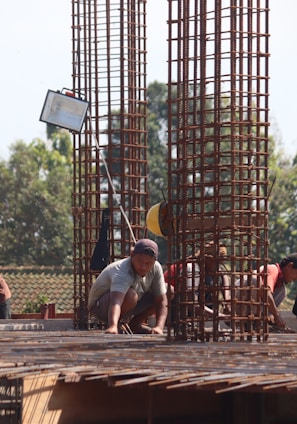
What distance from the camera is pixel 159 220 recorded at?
1477 cm

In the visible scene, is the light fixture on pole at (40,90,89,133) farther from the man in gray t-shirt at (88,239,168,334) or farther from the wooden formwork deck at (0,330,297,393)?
the wooden formwork deck at (0,330,297,393)

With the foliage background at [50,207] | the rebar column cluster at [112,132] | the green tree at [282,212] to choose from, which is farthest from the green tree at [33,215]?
the rebar column cluster at [112,132]

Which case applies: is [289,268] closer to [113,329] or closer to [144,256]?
[144,256]

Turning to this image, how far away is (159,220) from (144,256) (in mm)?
1250

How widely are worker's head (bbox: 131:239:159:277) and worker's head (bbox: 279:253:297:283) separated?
7.86ft

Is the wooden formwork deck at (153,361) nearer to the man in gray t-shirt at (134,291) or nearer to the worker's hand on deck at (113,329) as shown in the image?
the worker's hand on deck at (113,329)

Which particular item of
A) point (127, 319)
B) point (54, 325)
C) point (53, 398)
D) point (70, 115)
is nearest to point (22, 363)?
point (53, 398)

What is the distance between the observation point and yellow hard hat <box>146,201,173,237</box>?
14.6m

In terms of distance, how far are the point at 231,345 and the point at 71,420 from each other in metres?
2.71

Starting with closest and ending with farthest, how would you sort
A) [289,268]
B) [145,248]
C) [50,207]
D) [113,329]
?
[113,329], [145,248], [289,268], [50,207]

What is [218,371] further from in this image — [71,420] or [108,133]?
[108,133]

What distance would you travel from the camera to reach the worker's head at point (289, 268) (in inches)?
612

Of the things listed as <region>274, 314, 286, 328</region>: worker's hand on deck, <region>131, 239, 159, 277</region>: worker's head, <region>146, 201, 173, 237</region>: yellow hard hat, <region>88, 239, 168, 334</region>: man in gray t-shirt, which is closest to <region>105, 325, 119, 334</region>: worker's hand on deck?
<region>88, 239, 168, 334</region>: man in gray t-shirt

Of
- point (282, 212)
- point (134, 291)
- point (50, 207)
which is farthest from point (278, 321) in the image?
point (50, 207)
